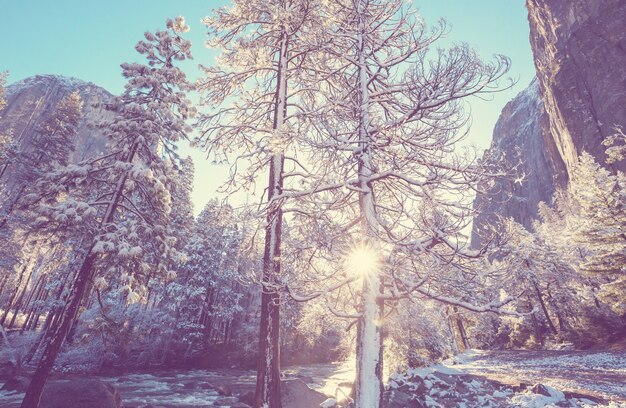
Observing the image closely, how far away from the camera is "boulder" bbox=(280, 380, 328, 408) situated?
12.3 m

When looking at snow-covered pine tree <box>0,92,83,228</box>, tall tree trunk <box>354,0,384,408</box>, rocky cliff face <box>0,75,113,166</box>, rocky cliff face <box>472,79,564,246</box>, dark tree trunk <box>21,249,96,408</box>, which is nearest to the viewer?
tall tree trunk <box>354,0,384,408</box>

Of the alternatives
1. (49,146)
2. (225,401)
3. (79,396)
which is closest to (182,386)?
(225,401)

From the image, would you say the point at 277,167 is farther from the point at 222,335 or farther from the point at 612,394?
the point at 222,335

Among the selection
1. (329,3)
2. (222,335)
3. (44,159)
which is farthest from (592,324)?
(44,159)

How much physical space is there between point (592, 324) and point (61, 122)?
45437 millimetres

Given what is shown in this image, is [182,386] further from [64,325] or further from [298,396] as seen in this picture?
[64,325]

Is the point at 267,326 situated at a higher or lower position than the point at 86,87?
lower

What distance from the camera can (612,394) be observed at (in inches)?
400

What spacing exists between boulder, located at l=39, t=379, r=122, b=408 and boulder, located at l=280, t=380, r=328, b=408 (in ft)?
21.2

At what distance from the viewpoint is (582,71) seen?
62.9m

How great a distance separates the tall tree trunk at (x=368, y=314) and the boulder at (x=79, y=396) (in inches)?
445

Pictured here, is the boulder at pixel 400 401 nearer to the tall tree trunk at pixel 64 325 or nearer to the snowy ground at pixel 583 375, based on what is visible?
the snowy ground at pixel 583 375

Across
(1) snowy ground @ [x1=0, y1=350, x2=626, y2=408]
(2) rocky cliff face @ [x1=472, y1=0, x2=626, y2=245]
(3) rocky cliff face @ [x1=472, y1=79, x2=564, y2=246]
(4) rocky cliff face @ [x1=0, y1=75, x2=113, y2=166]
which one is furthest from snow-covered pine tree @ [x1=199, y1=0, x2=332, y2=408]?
(4) rocky cliff face @ [x1=0, y1=75, x2=113, y2=166]

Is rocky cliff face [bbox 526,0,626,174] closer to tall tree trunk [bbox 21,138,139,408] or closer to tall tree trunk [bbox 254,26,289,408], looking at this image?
tall tree trunk [bbox 254,26,289,408]
